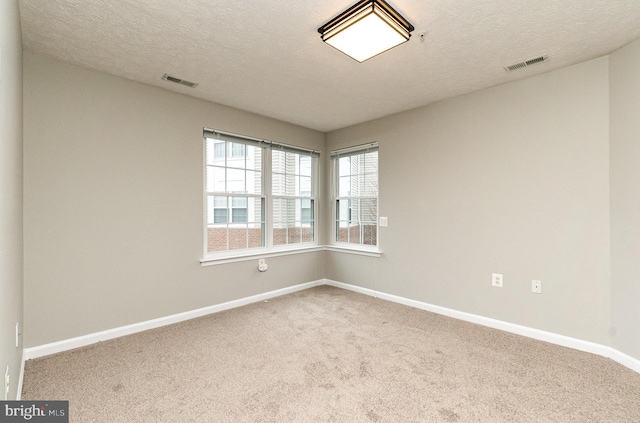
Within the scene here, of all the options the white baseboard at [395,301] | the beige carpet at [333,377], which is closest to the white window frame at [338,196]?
the white baseboard at [395,301]

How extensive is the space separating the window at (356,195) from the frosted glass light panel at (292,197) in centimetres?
42

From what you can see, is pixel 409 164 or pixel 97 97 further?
pixel 409 164

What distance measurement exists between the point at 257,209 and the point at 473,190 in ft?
8.77

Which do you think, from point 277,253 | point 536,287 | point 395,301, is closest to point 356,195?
point 277,253

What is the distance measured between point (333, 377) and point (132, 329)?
6.80ft

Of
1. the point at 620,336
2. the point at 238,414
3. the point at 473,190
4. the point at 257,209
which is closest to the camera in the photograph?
the point at 238,414

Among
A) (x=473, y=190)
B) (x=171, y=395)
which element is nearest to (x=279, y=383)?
(x=171, y=395)

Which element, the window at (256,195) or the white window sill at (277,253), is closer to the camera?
the white window sill at (277,253)

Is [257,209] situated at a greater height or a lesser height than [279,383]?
greater

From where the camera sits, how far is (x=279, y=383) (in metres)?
2.06

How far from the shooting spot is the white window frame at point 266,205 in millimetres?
3473

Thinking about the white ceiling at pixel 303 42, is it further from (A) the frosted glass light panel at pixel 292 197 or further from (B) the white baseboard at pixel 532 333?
(B) the white baseboard at pixel 532 333

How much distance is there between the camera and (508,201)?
9.72 ft

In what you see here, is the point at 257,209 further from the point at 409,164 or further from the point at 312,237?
the point at 409,164
